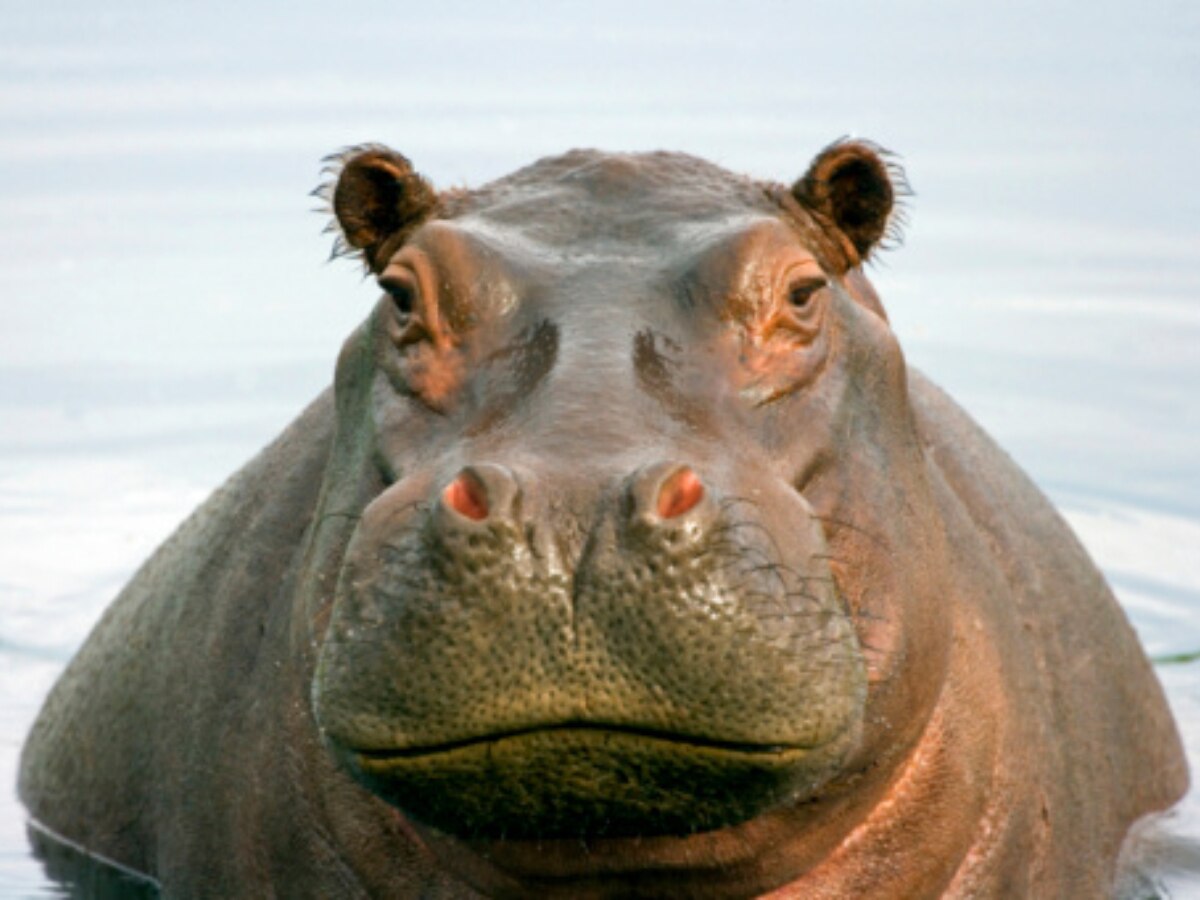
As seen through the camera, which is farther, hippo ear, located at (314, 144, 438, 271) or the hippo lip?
hippo ear, located at (314, 144, 438, 271)

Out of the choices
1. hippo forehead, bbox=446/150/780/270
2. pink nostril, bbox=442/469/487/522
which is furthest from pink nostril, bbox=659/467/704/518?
hippo forehead, bbox=446/150/780/270

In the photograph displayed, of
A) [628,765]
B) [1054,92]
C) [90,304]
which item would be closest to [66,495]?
[90,304]

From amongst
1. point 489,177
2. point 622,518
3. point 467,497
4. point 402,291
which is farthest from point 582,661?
point 489,177

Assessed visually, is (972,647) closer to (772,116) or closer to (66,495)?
(66,495)

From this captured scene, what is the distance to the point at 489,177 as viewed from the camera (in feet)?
61.7

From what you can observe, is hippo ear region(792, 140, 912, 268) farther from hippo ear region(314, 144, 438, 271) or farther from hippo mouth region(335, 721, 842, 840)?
hippo mouth region(335, 721, 842, 840)

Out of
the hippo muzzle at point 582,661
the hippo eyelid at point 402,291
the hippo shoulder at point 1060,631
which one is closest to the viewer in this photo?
the hippo muzzle at point 582,661

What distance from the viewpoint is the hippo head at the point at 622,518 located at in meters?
5.64

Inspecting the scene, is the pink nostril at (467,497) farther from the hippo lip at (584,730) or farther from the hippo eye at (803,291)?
the hippo eye at (803,291)

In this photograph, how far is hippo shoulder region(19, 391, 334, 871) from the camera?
7984mm

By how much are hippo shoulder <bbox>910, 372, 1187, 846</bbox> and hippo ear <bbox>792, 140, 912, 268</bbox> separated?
667 mm

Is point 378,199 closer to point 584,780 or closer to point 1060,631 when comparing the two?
point 584,780

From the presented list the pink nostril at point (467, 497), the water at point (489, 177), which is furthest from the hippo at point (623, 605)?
the water at point (489, 177)

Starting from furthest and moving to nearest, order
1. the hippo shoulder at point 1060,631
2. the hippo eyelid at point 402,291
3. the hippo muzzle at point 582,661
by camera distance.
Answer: the hippo shoulder at point 1060,631 → the hippo eyelid at point 402,291 → the hippo muzzle at point 582,661
